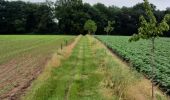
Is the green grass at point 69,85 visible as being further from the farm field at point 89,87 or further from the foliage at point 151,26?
the foliage at point 151,26

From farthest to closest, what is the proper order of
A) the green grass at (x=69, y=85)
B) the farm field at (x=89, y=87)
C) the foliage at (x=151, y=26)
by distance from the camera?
1. the green grass at (x=69, y=85)
2. the foliage at (x=151, y=26)
3. the farm field at (x=89, y=87)

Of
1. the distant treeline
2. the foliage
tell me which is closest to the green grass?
the foliage

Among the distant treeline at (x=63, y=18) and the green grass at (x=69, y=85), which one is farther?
the distant treeline at (x=63, y=18)

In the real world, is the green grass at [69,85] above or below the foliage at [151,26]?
below

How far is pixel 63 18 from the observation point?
130m

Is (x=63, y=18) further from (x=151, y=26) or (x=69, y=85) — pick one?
(x=151, y=26)

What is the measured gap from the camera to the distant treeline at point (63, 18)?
12975cm

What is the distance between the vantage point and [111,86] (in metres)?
17.4

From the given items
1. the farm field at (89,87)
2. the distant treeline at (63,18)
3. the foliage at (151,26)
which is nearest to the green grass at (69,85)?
the farm field at (89,87)

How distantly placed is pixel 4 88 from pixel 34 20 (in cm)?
11963

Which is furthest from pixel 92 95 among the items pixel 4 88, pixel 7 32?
pixel 7 32

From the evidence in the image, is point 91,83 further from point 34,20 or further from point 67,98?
point 34,20

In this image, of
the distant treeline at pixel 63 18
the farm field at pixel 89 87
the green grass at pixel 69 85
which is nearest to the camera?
the farm field at pixel 89 87

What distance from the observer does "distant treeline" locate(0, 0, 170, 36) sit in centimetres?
12975
